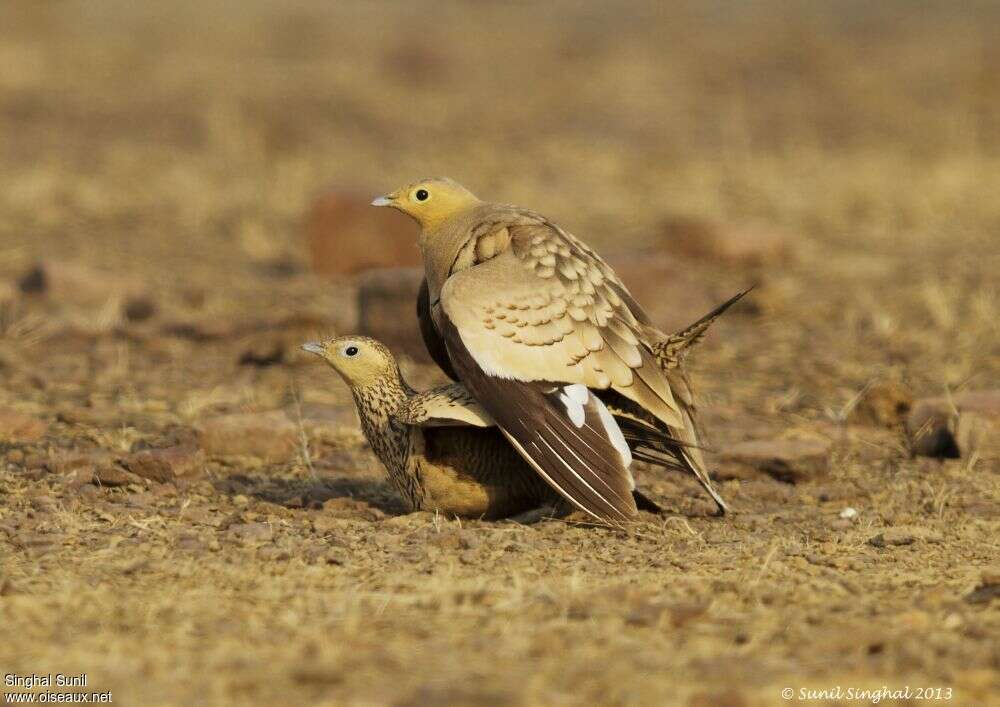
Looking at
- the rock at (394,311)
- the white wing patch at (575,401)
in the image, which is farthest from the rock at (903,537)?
the rock at (394,311)

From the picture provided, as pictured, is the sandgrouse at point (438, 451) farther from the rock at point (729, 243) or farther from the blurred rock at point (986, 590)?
the rock at point (729, 243)

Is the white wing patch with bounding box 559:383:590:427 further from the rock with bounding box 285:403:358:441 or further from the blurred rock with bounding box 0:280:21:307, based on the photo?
the blurred rock with bounding box 0:280:21:307

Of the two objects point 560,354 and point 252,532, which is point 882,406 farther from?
point 252,532

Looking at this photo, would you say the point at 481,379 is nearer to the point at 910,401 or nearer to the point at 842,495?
the point at 842,495

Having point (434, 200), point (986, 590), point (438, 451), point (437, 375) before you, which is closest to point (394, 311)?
point (437, 375)

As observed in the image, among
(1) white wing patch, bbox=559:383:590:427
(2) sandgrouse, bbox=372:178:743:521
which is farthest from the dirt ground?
(1) white wing patch, bbox=559:383:590:427
